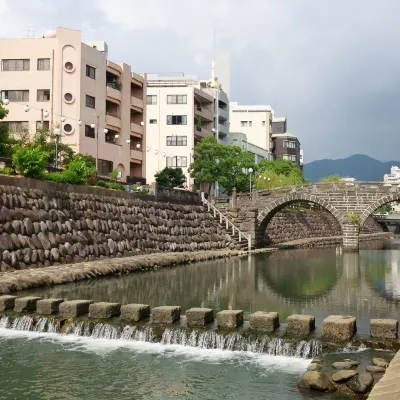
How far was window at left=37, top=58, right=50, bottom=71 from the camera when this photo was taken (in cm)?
5178

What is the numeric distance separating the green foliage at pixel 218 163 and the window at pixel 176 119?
31.1 ft

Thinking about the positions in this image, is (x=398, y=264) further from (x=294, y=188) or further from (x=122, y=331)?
(x=122, y=331)

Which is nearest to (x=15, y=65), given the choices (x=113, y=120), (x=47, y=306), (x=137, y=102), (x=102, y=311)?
(x=113, y=120)

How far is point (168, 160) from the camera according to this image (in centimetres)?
7244

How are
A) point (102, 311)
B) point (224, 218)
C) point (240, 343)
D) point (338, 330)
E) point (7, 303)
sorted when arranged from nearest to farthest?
point (338, 330), point (240, 343), point (102, 311), point (7, 303), point (224, 218)

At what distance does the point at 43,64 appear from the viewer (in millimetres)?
51875

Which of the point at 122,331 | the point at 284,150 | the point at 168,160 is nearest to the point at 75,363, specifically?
the point at 122,331

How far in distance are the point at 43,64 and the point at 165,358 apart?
43.7 m

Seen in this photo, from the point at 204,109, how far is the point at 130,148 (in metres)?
20.8

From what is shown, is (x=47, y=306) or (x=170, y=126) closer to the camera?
(x=47, y=306)

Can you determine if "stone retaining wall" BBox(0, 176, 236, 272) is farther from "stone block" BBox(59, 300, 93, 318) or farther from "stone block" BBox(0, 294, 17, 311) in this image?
"stone block" BBox(59, 300, 93, 318)

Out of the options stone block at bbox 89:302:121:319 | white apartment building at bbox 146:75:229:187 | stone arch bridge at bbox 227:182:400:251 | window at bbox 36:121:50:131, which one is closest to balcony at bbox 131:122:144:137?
white apartment building at bbox 146:75:229:187

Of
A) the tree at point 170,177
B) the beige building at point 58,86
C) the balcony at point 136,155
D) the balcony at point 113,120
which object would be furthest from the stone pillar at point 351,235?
the balcony at point 113,120

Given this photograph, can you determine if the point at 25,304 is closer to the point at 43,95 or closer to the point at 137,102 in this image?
the point at 43,95
